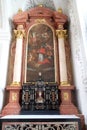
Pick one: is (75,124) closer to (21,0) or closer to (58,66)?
(58,66)

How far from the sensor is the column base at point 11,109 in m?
4.82

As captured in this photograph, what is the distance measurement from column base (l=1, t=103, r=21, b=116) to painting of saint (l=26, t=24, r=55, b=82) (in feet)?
2.93

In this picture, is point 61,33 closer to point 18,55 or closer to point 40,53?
point 40,53

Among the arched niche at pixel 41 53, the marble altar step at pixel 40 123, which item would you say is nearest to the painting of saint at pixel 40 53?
the arched niche at pixel 41 53

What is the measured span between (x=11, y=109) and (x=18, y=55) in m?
1.75

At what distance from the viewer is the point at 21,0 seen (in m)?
6.35

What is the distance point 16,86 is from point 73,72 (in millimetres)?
1840

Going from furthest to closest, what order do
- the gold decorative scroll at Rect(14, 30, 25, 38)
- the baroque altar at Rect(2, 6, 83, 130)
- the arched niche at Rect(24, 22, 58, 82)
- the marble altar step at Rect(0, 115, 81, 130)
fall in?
the gold decorative scroll at Rect(14, 30, 25, 38)
the arched niche at Rect(24, 22, 58, 82)
the baroque altar at Rect(2, 6, 83, 130)
the marble altar step at Rect(0, 115, 81, 130)

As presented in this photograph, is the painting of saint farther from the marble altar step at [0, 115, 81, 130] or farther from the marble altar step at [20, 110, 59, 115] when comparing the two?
the marble altar step at [0, 115, 81, 130]

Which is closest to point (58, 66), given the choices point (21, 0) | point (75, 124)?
point (75, 124)

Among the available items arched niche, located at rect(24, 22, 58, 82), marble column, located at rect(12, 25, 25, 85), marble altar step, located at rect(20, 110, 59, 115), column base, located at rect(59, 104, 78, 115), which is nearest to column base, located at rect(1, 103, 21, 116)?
marble altar step, located at rect(20, 110, 59, 115)

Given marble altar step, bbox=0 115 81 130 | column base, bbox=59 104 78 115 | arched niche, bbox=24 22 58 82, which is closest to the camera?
marble altar step, bbox=0 115 81 130

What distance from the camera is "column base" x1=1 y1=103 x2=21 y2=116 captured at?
4.82 metres

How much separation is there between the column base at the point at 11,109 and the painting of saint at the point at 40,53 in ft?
2.93
